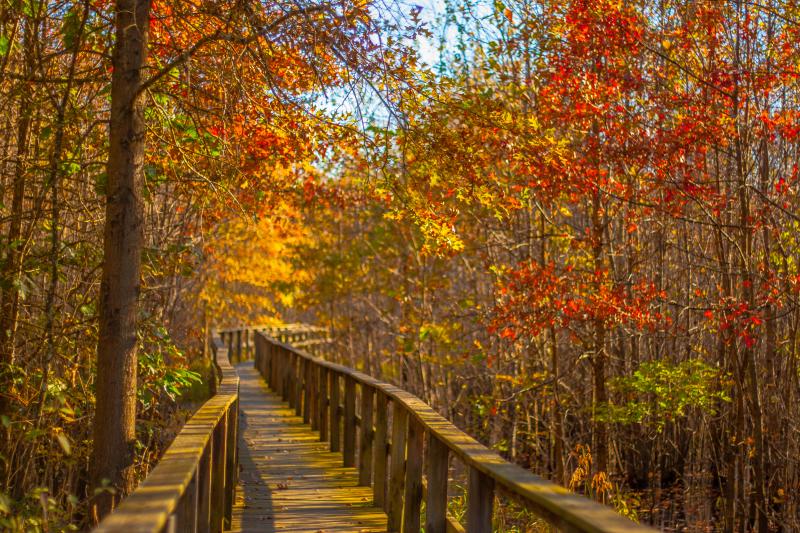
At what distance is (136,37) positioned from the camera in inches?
265

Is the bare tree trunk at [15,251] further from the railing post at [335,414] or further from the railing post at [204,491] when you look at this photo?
the railing post at [335,414]

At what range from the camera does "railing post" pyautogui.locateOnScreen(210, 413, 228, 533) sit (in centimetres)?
664

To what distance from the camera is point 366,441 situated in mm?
9539

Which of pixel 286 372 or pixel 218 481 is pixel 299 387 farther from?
pixel 218 481

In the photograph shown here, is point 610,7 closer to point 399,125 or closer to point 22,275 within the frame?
point 399,125

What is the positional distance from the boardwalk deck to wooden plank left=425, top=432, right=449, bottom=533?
1654 millimetres

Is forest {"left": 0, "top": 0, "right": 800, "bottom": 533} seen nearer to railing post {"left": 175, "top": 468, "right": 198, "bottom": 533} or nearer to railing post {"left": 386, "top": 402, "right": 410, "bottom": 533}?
railing post {"left": 175, "top": 468, "right": 198, "bottom": 533}

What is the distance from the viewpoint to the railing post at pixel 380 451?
836 centimetres

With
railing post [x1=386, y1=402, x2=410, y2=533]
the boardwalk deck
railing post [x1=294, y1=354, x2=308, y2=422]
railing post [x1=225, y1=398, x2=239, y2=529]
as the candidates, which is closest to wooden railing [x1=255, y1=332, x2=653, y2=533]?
railing post [x1=386, y1=402, x2=410, y2=533]

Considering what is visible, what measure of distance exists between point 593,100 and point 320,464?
6.37 metres

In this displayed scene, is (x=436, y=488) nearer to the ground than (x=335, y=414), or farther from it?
farther from it

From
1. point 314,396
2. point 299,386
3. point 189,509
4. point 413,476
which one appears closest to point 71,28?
point 413,476

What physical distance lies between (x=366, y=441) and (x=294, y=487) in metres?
0.85

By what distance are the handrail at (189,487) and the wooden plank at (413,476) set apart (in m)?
1.35
